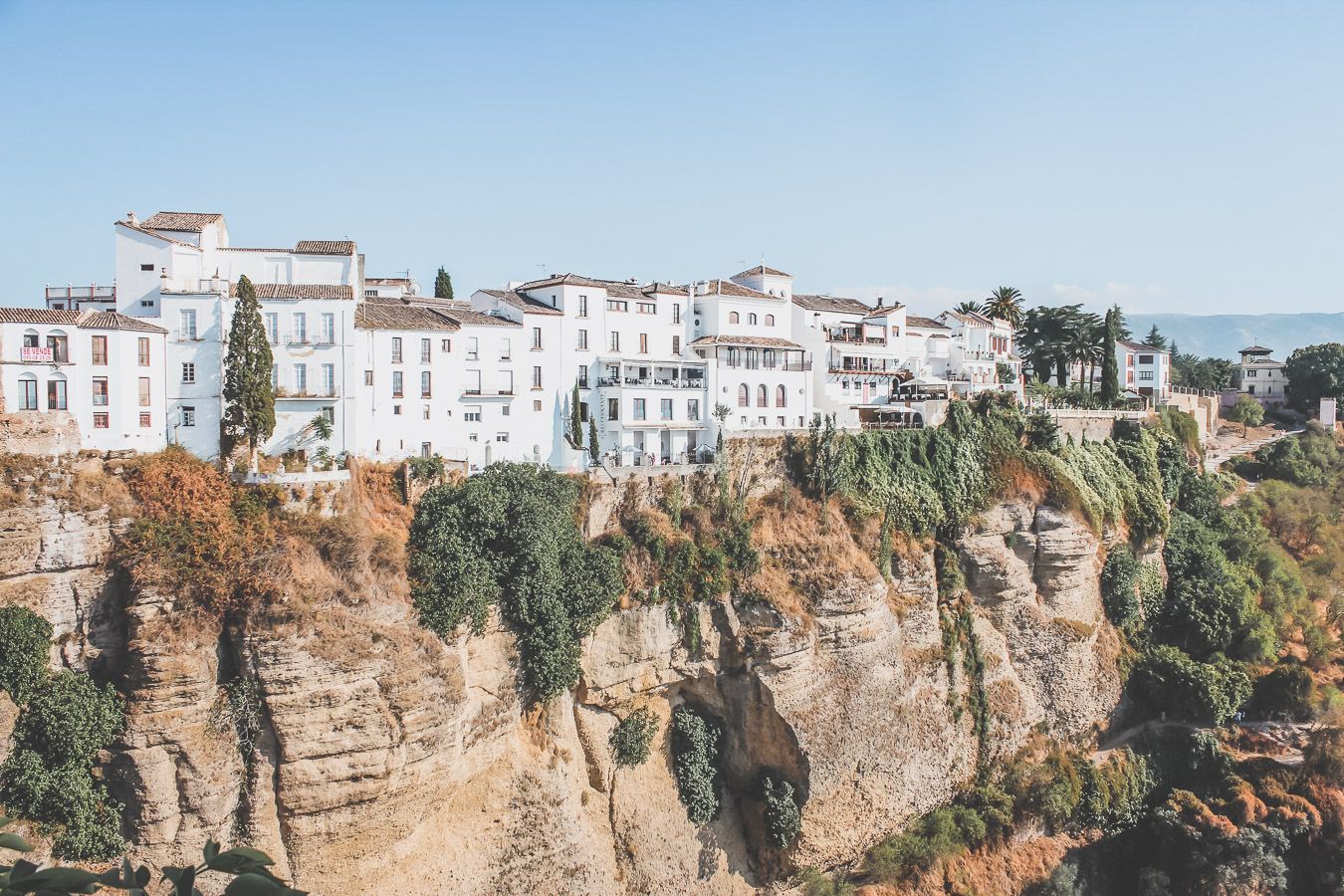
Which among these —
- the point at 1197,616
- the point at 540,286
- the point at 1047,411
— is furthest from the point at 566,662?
the point at 1197,616

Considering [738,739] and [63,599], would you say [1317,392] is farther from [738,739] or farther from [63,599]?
[63,599]

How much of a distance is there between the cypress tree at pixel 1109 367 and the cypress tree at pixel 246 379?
44.0 m

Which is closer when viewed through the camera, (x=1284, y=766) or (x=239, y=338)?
(x=239, y=338)

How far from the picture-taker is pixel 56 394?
26.0 meters

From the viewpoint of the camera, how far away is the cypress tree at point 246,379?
28328mm

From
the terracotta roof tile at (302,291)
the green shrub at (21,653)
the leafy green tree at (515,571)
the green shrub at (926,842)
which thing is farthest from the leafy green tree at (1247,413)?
the green shrub at (21,653)

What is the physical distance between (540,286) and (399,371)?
341 inches

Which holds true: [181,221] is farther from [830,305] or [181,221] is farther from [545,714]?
[830,305]

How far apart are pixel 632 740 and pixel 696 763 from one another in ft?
8.24

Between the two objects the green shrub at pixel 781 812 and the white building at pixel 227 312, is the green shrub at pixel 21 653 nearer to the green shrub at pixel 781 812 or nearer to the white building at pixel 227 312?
the white building at pixel 227 312

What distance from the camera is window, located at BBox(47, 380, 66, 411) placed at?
2594cm

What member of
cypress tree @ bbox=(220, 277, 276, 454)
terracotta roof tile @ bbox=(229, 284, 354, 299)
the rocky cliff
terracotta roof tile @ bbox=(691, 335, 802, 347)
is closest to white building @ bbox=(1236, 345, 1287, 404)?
the rocky cliff

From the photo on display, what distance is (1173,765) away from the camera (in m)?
39.7

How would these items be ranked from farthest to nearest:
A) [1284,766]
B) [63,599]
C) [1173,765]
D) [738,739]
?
[1173,765] < [1284,766] < [738,739] < [63,599]
